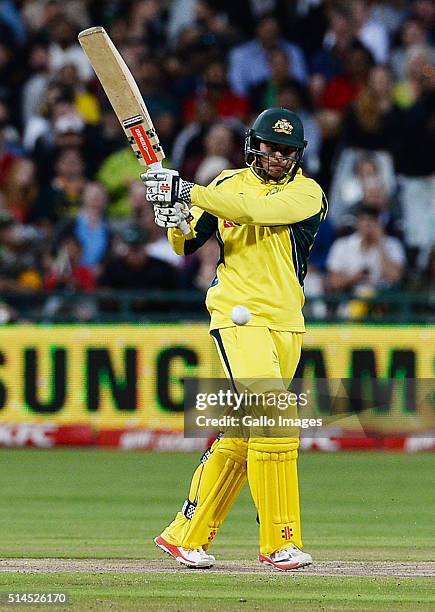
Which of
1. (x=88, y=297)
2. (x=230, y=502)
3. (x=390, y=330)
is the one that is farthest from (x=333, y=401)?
(x=230, y=502)

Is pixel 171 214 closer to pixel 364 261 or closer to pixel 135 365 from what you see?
pixel 135 365

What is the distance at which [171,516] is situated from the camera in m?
9.08

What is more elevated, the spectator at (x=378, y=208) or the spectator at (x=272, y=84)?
the spectator at (x=272, y=84)

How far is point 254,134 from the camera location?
680 centimetres

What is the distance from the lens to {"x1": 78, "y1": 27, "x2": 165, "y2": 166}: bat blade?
22.8 ft

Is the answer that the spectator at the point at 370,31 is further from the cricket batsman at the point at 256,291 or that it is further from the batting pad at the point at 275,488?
the batting pad at the point at 275,488

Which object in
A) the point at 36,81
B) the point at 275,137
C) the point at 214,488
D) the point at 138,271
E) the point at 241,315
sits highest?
the point at 36,81

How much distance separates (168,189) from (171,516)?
10.1ft

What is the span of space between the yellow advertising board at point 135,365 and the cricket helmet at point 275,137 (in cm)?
619

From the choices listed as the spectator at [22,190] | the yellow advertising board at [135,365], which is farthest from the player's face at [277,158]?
the spectator at [22,190]

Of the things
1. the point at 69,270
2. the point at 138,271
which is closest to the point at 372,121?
the point at 138,271

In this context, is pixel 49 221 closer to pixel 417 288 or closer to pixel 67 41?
pixel 67 41

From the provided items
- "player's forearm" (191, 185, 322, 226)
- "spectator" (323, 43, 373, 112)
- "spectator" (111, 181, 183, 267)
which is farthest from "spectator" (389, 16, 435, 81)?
"player's forearm" (191, 185, 322, 226)

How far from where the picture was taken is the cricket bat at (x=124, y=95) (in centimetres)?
694
